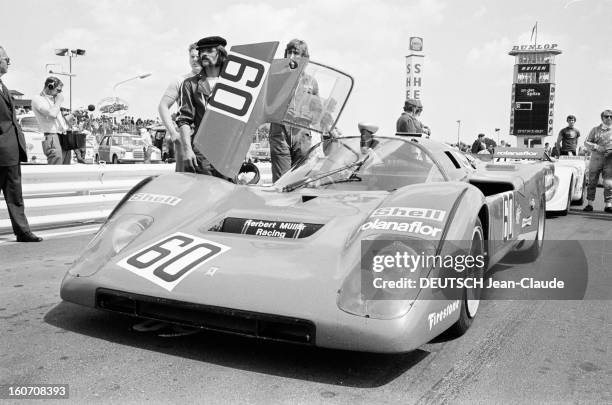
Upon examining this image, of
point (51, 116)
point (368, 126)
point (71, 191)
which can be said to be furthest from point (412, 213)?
point (51, 116)

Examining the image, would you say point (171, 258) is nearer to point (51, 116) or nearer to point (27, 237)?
point (27, 237)

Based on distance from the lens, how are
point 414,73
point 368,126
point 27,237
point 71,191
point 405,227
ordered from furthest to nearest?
point 414,73
point 71,191
point 27,237
point 368,126
point 405,227

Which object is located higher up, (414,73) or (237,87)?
(414,73)

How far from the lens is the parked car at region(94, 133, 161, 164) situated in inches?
999

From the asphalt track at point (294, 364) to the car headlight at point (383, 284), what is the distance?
0.28m

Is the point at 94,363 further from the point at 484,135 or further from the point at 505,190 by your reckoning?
the point at 484,135

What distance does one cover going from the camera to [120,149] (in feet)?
83.9

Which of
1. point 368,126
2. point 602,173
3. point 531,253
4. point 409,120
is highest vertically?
point 409,120

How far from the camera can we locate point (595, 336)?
3.01m

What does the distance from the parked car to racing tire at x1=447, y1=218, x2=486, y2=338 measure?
74.5ft

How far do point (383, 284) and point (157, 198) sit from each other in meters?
1.50

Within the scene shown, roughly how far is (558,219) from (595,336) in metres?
5.48

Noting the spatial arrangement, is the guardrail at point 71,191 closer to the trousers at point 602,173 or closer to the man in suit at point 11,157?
the man in suit at point 11,157

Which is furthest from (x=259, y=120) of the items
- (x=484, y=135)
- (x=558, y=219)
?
(x=484, y=135)
